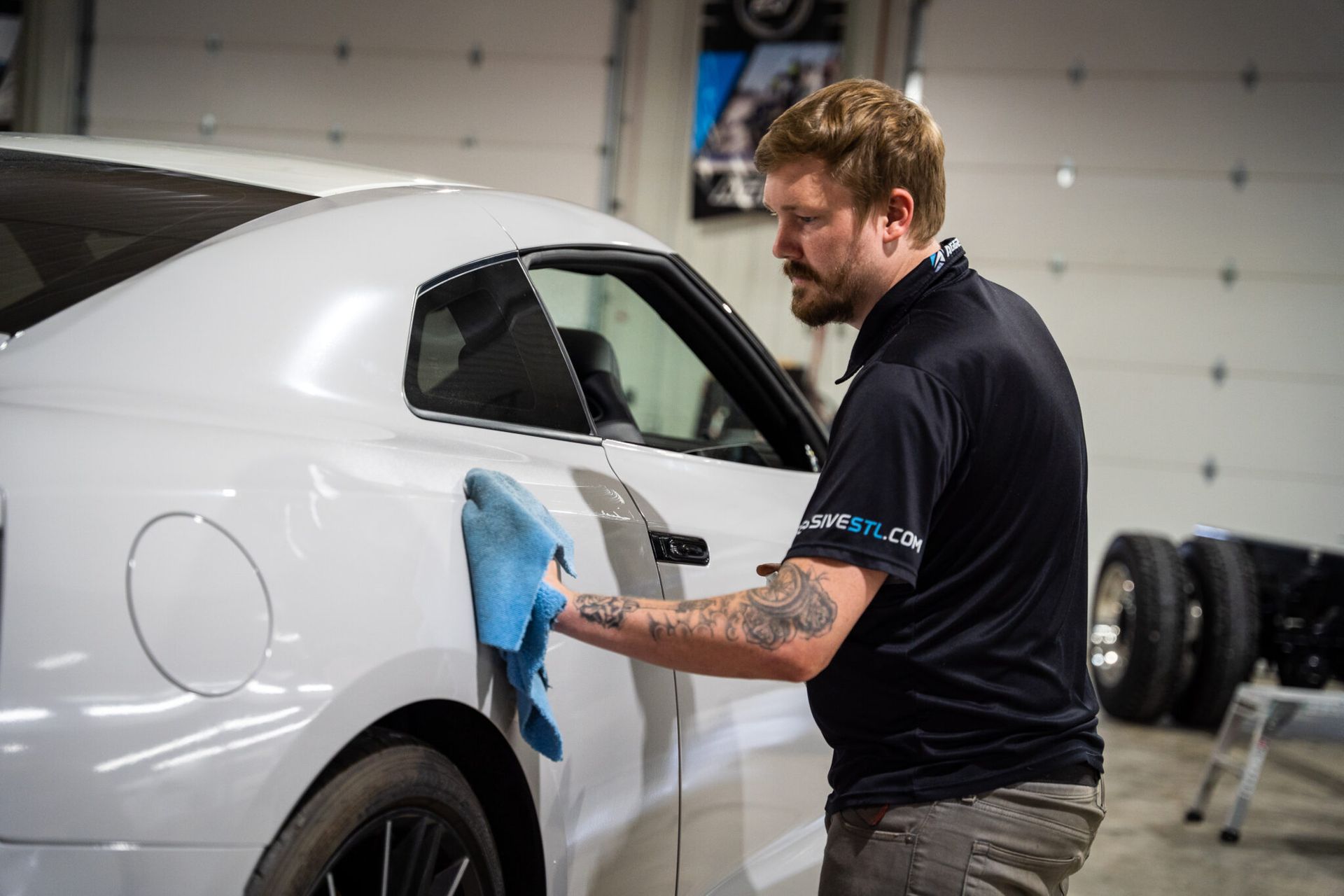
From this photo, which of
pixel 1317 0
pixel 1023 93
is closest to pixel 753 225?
pixel 1023 93

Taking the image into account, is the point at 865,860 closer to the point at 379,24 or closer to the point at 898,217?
the point at 898,217

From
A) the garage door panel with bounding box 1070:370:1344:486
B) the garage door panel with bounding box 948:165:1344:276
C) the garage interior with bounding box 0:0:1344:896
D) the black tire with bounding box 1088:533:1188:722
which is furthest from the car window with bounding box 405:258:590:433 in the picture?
the garage door panel with bounding box 948:165:1344:276

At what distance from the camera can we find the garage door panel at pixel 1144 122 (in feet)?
28.3

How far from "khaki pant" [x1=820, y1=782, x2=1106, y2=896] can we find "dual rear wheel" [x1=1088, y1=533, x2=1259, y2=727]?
4683mm

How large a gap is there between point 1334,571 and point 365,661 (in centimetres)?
589

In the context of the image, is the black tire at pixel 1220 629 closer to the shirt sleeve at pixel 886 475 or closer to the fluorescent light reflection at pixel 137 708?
the shirt sleeve at pixel 886 475

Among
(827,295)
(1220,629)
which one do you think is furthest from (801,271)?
(1220,629)

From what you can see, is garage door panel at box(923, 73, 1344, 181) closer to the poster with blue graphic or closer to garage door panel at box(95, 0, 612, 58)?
the poster with blue graphic

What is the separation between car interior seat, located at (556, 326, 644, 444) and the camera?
2.28 meters

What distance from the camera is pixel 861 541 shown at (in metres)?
1.47

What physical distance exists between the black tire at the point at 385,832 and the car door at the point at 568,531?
111 mm

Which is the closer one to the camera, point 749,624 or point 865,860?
point 749,624

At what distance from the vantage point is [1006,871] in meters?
1.64

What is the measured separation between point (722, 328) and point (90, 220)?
1.27m
